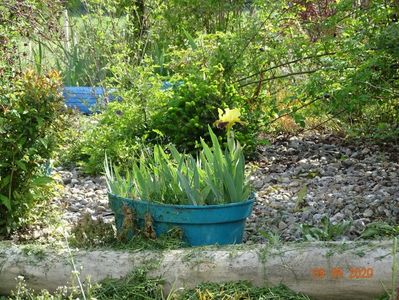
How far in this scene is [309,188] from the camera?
6.27 m

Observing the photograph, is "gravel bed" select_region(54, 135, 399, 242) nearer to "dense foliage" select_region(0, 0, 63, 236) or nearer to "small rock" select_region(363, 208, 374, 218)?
"small rock" select_region(363, 208, 374, 218)

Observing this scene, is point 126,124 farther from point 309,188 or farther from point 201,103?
point 309,188

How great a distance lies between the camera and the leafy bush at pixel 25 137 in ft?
16.4

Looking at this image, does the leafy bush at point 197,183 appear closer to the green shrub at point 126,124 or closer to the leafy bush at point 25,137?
the leafy bush at point 25,137

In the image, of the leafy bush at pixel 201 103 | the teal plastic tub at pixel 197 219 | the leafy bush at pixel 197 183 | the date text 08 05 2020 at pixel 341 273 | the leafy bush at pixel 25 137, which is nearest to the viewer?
the date text 08 05 2020 at pixel 341 273

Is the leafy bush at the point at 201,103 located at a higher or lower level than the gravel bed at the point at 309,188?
higher

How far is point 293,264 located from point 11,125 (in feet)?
6.56

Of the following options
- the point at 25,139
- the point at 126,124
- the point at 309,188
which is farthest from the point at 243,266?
the point at 126,124

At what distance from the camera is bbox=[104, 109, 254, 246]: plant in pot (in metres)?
4.48

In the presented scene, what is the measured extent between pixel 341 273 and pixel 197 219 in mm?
900

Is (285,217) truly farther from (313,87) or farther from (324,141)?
(324,141)

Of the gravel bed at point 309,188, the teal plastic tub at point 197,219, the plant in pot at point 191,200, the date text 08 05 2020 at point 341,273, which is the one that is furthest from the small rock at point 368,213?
the date text 08 05 2020 at point 341,273

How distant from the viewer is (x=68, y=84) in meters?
11.1

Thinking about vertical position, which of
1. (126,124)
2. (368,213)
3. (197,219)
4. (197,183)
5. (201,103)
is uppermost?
(201,103)
